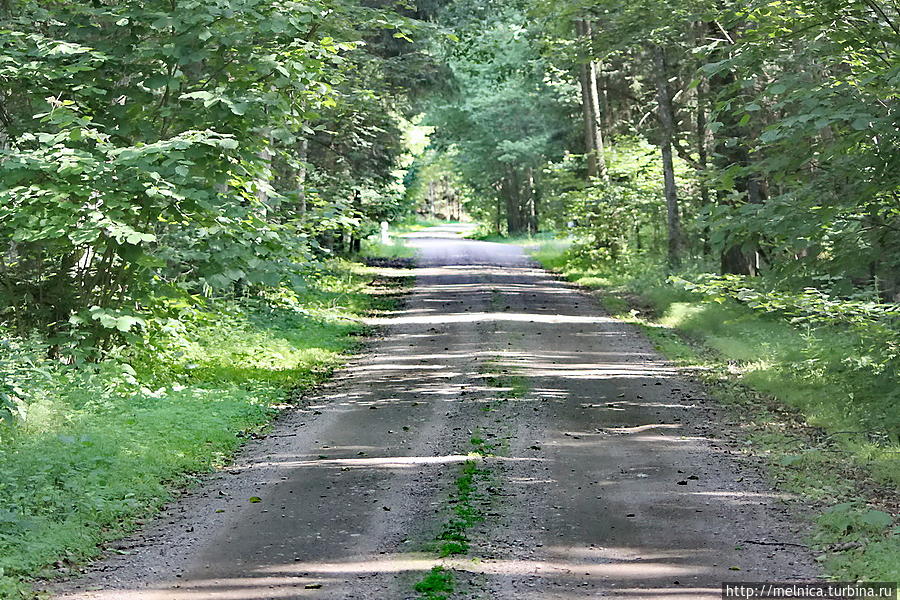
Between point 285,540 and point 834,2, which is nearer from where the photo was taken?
point 285,540

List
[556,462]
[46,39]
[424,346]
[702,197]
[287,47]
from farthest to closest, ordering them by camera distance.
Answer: [702,197], [424,346], [287,47], [46,39], [556,462]

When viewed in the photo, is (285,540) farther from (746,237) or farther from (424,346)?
(424,346)

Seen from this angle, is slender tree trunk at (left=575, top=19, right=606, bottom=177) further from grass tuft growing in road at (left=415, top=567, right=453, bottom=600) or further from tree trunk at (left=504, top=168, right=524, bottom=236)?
tree trunk at (left=504, top=168, right=524, bottom=236)

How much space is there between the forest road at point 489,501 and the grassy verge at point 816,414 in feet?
1.20

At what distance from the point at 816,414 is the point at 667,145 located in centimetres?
1430

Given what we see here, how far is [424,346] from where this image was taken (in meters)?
18.0

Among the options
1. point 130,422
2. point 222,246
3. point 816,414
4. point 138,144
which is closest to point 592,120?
point 816,414

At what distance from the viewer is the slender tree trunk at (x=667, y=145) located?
24.6 m

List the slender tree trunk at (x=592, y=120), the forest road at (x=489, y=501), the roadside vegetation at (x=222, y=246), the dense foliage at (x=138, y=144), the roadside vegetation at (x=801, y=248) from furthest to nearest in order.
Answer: the slender tree trunk at (x=592, y=120) < the dense foliage at (x=138, y=144) < the roadside vegetation at (x=801, y=248) < the roadside vegetation at (x=222, y=246) < the forest road at (x=489, y=501)

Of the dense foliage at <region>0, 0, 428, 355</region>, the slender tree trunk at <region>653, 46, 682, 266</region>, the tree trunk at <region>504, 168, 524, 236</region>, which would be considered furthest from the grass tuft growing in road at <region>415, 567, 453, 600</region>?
the tree trunk at <region>504, 168, 524, 236</region>

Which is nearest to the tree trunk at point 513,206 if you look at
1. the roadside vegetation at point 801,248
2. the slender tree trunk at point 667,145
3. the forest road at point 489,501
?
the slender tree trunk at point 667,145

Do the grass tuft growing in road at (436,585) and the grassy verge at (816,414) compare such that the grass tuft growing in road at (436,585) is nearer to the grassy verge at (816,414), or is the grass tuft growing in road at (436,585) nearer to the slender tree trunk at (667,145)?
the grassy verge at (816,414)

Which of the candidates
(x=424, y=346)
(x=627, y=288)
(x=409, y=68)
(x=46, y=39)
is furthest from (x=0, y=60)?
(x=627, y=288)

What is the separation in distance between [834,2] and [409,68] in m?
17.0
